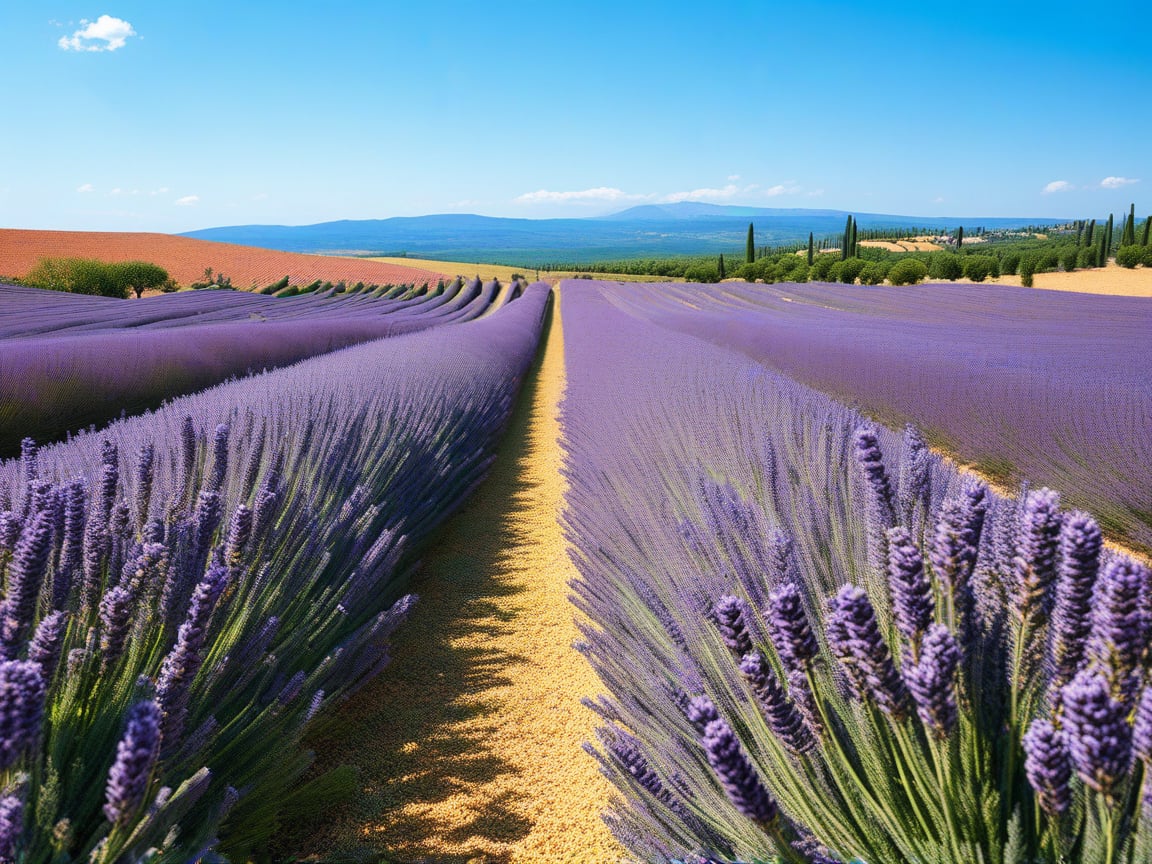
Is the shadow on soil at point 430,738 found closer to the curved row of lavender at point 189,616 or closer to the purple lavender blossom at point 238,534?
the curved row of lavender at point 189,616

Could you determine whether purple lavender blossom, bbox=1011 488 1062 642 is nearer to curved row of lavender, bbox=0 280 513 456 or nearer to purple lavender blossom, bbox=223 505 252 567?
purple lavender blossom, bbox=223 505 252 567

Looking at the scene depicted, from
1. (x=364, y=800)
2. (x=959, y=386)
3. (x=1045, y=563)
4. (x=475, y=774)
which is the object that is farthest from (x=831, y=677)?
(x=959, y=386)

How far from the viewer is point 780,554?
101 cm

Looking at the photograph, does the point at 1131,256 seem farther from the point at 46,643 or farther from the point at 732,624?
the point at 46,643

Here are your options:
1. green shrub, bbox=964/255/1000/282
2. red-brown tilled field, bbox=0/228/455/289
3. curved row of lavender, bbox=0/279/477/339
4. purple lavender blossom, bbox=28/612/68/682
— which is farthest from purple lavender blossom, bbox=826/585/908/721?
red-brown tilled field, bbox=0/228/455/289

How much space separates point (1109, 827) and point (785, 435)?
5.13 feet

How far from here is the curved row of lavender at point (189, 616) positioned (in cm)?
84

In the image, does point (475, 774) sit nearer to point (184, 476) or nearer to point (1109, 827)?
point (184, 476)

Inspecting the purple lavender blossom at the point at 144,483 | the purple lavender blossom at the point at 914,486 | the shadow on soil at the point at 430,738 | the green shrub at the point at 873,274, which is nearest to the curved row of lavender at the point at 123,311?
the shadow on soil at the point at 430,738

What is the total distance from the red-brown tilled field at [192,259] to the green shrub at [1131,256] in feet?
102

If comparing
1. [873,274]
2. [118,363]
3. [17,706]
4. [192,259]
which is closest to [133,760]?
[17,706]

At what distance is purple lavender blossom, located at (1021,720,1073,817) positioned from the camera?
0.55m

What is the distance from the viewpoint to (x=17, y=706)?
1.96 feet

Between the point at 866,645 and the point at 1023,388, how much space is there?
132 inches
